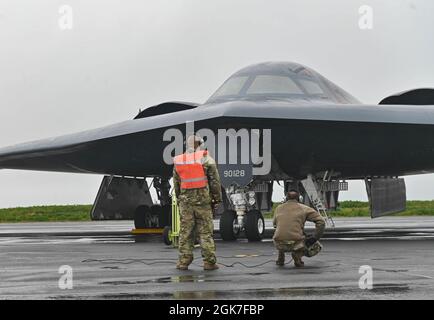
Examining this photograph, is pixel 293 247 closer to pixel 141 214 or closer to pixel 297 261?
pixel 297 261

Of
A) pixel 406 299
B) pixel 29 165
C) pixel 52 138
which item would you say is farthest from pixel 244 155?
pixel 406 299

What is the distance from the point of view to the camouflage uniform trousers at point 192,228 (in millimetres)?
11406

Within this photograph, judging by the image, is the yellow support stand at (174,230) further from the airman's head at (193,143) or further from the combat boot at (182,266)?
the combat boot at (182,266)

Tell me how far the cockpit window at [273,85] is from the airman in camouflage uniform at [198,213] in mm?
8153

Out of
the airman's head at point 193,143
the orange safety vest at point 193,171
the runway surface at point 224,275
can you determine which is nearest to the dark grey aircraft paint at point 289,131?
the runway surface at point 224,275

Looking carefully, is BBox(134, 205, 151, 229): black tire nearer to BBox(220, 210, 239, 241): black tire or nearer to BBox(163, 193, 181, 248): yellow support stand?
BBox(220, 210, 239, 241): black tire

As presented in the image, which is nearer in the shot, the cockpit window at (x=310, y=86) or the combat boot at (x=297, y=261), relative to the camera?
the combat boot at (x=297, y=261)

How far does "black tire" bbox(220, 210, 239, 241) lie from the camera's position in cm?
1830

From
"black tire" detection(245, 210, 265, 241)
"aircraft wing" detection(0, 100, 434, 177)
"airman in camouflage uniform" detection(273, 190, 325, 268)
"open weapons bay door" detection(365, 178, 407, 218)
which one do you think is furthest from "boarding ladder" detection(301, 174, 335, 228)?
"airman in camouflage uniform" detection(273, 190, 325, 268)

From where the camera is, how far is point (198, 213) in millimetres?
11734

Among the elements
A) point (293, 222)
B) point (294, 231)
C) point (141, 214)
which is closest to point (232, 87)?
point (141, 214)

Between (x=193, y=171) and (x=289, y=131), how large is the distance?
702 centimetres
